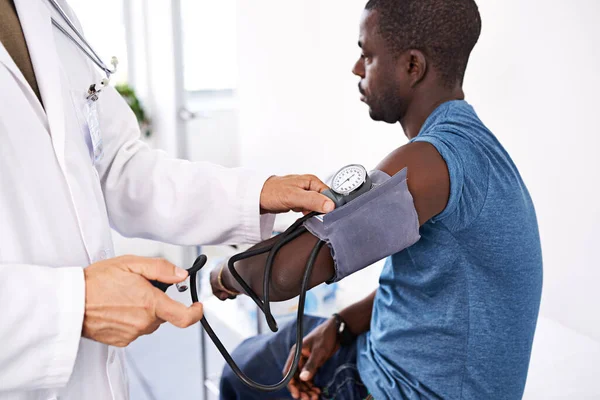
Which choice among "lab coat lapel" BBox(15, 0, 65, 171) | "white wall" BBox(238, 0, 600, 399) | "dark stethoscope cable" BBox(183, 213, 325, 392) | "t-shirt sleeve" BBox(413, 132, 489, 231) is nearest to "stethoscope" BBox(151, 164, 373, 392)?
"dark stethoscope cable" BBox(183, 213, 325, 392)

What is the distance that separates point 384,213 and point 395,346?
335mm

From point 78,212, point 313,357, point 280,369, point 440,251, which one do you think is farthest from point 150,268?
point 280,369

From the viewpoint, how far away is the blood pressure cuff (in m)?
0.89

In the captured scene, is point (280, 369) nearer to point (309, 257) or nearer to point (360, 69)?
point (309, 257)

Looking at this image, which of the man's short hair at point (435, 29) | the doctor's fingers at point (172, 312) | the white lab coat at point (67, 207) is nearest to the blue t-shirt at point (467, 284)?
the man's short hair at point (435, 29)

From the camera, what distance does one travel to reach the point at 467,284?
3.26 feet

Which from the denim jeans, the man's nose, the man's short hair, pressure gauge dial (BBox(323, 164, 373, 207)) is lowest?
the denim jeans

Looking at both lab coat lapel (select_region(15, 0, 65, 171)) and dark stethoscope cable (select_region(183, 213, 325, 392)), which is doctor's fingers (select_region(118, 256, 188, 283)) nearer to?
dark stethoscope cable (select_region(183, 213, 325, 392))

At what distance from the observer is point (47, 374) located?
2.30ft

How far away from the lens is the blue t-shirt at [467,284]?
3.21ft

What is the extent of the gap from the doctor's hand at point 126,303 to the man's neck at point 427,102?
2.26ft

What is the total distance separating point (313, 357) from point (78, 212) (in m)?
0.67

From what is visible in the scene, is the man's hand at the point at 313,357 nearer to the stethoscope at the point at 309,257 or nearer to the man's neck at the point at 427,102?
the stethoscope at the point at 309,257

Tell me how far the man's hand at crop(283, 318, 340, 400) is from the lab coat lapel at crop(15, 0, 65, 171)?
0.69 m
